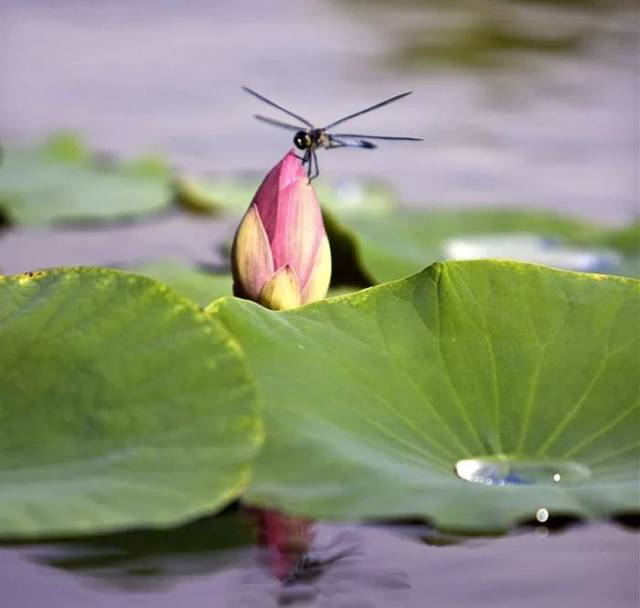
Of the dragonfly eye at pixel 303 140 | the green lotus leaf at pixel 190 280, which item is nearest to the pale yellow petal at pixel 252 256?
the dragonfly eye at pixel 303 140

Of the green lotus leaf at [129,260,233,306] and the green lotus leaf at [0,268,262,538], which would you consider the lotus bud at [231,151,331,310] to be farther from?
the green lotus leaf at [129,260,233,306]

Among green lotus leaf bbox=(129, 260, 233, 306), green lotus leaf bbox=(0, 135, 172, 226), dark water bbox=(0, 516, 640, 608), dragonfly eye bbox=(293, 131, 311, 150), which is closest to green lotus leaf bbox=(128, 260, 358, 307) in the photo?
green lotus leaf bbox=(129, 260, 233, 306)

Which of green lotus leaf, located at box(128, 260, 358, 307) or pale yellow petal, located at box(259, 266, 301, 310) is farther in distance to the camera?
green lotus leaf, located at box(128, 260, 358, 307)

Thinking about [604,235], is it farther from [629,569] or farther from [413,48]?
[413,48]

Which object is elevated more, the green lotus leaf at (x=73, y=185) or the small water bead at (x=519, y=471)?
the green lotus leaf at (x=73, y=185)

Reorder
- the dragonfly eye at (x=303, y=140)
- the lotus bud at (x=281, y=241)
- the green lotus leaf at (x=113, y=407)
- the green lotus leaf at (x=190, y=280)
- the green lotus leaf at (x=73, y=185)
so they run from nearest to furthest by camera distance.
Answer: the green lotus leaf at (x=113, y=407)
the lotus bud at (x=281, y=241)
the dragonfly eye at (x=303, y=140)
the green lotus leaf at (x=190, y=280)
the green lotus leaf at (x=73, y=185)

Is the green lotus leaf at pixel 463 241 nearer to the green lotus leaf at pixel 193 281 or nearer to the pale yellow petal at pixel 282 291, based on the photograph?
the green lotus leaf at pixel 193 281

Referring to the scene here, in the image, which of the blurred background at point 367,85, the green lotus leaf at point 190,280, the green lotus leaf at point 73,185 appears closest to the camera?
the green lotus leaf at point 190,280
